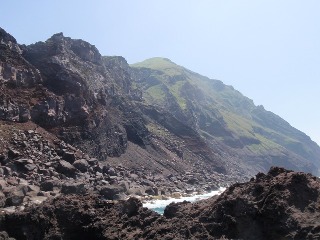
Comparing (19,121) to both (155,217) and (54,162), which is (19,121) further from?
(155,217)

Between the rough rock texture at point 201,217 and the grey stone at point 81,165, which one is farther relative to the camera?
the grey stone at point 81,165

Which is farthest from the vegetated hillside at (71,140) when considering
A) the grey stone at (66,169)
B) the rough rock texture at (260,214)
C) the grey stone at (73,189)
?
the rough rock texture at (260,214)

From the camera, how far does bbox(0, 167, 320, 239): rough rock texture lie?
800 inches

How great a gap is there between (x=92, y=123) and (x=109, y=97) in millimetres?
43357

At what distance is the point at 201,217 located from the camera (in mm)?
23125

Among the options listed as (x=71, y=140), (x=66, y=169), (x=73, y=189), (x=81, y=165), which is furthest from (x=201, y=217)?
(x=71, y=140)

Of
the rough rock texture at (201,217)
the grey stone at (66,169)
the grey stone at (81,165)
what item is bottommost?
the grey stone at (66,169)

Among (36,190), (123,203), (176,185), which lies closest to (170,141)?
(176,185)

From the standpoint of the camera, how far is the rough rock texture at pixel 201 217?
20328 mm

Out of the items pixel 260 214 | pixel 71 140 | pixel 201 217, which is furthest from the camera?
pixel 71 140

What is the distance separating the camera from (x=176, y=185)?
11150cm

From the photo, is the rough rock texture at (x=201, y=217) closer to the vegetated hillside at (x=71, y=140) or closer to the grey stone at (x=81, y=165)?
the vegetated hillside at (x=71, y=140)

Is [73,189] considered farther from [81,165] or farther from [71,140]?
[71,140]

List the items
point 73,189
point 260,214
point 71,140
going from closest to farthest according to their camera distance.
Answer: point 260,214 < point 73,189 < point 71,140
